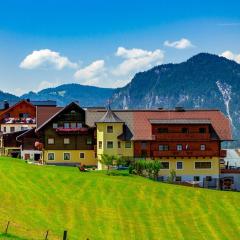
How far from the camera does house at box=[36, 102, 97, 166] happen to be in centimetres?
9388

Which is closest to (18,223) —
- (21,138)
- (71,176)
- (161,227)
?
(161,227)

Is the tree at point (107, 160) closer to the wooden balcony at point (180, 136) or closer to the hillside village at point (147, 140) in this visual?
the hillside village at point (147, 140)

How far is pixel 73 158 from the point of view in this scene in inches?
3706

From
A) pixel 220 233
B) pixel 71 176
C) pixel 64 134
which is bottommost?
pixel 220 233

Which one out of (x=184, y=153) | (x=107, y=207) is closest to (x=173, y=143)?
(x=184, y=153)

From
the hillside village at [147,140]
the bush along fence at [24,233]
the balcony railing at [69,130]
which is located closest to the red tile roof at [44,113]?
the hillside village at [147,140]

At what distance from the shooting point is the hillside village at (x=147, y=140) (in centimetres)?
9044

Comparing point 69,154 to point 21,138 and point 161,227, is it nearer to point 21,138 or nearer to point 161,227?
point 21,138

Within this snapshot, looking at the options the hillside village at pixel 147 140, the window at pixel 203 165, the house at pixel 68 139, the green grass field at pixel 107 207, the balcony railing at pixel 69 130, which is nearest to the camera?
the green grass field at pixel 107 207

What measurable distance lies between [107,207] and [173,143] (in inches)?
1236

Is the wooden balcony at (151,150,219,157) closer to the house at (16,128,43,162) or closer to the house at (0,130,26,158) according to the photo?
the house at (16,128,43,162)

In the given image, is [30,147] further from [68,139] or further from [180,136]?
[180,136]

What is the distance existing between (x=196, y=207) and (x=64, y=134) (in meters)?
35.1

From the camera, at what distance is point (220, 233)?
56.2 metres
